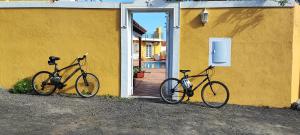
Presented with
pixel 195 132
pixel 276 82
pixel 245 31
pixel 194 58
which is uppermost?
pixel 245 31

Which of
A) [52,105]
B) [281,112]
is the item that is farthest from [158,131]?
[281,112]

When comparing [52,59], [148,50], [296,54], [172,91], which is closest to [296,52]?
[296,54]

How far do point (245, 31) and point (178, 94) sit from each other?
251 cm

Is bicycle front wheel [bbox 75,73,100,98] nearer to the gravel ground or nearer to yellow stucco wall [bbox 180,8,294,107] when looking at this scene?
the gravel ground

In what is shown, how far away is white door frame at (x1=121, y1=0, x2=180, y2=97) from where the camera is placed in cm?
1059

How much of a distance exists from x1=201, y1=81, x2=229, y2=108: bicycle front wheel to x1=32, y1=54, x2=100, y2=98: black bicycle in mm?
2993

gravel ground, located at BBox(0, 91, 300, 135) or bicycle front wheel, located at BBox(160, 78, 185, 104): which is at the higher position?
bicycle front wheel, located at BBox(160, 78, 185, 104)

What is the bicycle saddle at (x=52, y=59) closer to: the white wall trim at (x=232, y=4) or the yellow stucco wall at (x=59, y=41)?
the yellow stucco wall at (x=59, y=41)

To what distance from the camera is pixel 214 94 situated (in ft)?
34.7

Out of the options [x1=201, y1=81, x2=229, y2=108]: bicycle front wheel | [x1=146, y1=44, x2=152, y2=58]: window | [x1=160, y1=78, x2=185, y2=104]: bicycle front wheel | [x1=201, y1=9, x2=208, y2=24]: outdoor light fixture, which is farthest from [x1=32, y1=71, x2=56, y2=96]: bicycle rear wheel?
[x1=146, y1=44, x2=152, y2=58]: window

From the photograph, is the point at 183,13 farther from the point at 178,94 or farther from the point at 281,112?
the point at 281,112

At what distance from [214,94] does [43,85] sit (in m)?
4.79

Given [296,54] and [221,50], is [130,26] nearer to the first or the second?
[221,50]

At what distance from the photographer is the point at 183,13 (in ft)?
34.8
